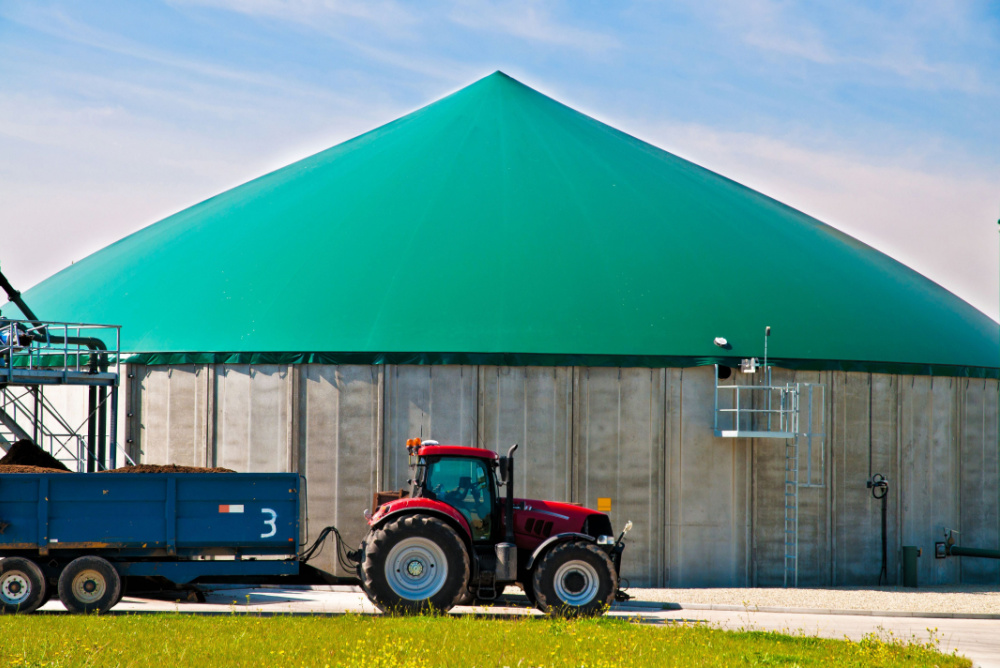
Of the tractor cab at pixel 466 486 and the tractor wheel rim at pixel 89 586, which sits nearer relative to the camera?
the tractor wheel rim at pixel 89 586

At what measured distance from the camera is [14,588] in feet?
50.3

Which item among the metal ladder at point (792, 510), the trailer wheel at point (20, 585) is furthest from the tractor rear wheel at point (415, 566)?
the metal ladder at point (792, 510)

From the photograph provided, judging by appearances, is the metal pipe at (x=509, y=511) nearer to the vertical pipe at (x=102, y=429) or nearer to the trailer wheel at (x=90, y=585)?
the trailer wheel at (x=90, y=585)

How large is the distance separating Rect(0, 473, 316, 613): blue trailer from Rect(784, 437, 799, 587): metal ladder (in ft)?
35.0

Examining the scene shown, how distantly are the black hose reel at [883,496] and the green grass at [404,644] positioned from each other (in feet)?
27.1

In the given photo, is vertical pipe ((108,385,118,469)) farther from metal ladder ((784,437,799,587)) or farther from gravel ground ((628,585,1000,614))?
metal ladder ((784,437,799,587))

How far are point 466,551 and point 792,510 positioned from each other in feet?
30.2

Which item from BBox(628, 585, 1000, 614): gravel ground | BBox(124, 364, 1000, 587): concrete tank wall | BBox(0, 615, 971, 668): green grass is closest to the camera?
BBox(0, 615, 971, 668): green grass

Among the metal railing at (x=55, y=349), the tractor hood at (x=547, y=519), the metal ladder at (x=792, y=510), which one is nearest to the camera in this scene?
the tractor hood at (x=547, y=519)

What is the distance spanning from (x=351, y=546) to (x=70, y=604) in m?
6.63

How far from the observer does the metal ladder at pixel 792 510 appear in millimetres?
21734

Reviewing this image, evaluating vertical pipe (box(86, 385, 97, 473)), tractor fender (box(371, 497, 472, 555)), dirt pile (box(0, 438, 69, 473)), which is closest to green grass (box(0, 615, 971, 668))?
tractor fender (box(371, 497, 472, 555))

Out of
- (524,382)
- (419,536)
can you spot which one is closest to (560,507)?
(419,536)

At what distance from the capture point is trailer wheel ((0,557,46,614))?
50.1 ft
